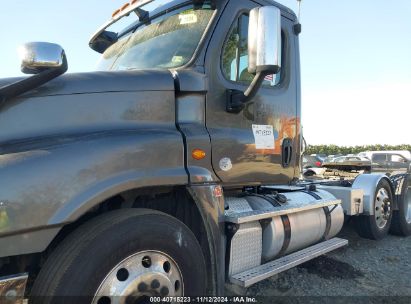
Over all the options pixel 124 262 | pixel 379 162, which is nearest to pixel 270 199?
pixel 124 262

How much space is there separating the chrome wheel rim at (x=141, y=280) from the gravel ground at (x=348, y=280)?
1.58m

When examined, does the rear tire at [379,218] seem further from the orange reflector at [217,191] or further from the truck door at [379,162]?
the truck door at [379,162]

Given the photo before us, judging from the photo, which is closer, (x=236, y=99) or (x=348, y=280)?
(x=236, y=99)

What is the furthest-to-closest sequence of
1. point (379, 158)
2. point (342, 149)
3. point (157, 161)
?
point (342, 149), point (379, 158), point (157, 161)

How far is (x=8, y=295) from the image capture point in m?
1.89

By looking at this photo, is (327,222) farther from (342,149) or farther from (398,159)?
(342,149)

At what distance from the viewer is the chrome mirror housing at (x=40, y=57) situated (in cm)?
212

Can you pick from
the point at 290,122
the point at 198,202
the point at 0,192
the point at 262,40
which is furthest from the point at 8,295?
the point at 290,122

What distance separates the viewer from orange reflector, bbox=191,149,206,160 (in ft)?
9.01

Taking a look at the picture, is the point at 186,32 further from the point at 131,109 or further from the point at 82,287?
the point at 82,287

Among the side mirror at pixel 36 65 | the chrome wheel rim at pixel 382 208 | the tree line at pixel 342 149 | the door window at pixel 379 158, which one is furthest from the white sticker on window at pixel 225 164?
the tree line at pixel 342 149

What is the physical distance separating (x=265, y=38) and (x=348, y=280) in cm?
295

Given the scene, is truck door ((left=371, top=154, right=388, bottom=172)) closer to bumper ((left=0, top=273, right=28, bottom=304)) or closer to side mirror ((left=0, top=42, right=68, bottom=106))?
side mirror ((left=0, top=42, right=68, bottom=106))

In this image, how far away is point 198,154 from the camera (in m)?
2.78
